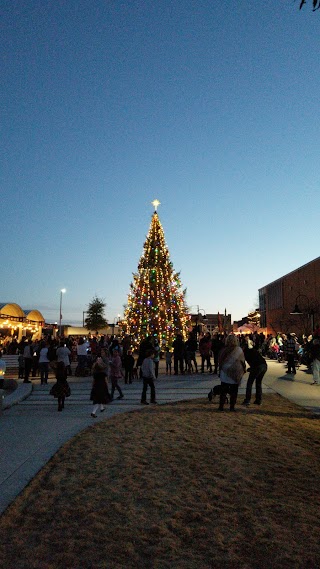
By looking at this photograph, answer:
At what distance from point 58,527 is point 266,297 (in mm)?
63817

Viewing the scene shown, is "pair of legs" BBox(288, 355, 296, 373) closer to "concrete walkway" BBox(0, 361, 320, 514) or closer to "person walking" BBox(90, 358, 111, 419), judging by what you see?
"concrete walkway" BBox(0, 361, 320, 514)

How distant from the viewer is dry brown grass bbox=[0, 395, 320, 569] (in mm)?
3830

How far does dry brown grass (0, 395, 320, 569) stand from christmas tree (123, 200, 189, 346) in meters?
21.9

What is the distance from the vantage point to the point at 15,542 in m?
4.08

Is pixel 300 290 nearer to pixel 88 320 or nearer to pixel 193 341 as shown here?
pixel 193 341

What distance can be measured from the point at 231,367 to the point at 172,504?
5.63 metres

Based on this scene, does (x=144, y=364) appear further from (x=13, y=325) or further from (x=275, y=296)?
(x=275, y=296)

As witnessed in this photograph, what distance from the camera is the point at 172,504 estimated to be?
4.95 meters

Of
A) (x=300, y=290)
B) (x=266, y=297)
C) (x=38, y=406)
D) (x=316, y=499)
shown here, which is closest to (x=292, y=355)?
(x=38, y=406)

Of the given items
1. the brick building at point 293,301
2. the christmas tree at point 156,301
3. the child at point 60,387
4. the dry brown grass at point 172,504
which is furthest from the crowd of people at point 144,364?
the brick building at point 293,301

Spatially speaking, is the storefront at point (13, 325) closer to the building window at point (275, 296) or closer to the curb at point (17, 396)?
the curb at point (17, 396)

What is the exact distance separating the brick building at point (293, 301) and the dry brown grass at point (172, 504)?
28.9 metres

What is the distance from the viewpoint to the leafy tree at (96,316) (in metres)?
77.0

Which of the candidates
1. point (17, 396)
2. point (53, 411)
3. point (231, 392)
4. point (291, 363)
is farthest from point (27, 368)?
point (291, 363)
